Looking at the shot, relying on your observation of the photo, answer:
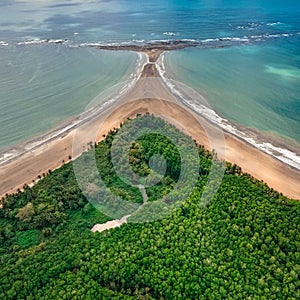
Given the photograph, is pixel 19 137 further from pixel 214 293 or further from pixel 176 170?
pixel 214 293

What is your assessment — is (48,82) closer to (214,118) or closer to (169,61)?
(169,61)

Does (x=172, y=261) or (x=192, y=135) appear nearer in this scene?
(x=172, y=261)

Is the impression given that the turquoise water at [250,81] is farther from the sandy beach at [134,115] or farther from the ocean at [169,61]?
the sandy beach at [134,115]

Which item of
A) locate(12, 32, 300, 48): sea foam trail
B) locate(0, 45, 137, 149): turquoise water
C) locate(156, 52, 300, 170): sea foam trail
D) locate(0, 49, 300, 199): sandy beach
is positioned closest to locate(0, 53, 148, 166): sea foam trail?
locate(0, 49, 300, 199): sandy beach

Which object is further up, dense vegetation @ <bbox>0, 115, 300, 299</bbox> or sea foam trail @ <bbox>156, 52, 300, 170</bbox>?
sea foam trail @ <bbox>156, 52, 300, 170</bbox>

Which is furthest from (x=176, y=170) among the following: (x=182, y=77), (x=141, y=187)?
(x=182, y=77)

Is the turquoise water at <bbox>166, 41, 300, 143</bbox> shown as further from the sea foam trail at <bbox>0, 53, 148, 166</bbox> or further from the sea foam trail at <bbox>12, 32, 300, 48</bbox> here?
the sea foam trail at <bbox>0, 53, 148, 166</bbox>

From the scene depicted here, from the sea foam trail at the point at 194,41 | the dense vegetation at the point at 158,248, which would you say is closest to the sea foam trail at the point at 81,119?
the dense vegetation at the point at 158,248
